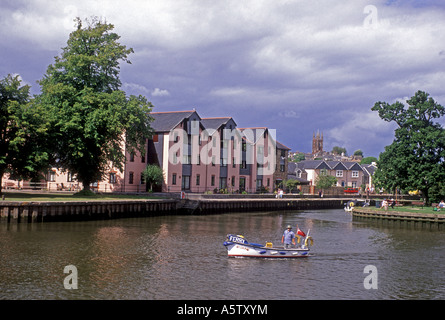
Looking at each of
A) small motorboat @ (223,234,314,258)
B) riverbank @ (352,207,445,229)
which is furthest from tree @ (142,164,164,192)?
small motorboat @ (223,234,314,258)

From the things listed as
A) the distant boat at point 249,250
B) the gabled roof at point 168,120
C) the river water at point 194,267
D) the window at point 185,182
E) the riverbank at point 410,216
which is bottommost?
the river water at point 194,267

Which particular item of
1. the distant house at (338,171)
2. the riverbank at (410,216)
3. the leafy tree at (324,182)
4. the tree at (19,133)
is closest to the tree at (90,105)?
the tree at (19,133)

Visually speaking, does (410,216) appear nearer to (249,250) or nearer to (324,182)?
(249,250)

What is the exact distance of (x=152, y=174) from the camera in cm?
7100

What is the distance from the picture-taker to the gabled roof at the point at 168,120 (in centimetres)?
7656

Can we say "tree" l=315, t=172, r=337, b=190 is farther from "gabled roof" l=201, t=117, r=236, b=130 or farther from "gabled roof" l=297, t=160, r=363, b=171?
"gabled roof" l=201, t=117, r=236, b=130

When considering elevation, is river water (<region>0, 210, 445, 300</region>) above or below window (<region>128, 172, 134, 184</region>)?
below

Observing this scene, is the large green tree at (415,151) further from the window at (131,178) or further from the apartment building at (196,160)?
the window at (131,178)

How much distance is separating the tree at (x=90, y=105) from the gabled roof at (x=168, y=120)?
18.9 metres

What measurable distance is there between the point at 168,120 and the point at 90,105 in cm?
2749

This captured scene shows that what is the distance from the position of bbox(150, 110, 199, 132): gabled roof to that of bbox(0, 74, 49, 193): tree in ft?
97.8

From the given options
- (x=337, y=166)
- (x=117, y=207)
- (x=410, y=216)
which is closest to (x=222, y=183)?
(x=117, y=207)

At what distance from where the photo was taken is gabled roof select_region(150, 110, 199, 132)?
76.6 metres

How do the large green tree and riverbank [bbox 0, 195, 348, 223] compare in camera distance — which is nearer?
riverbank [bbox 0, 195, 348, 223]
